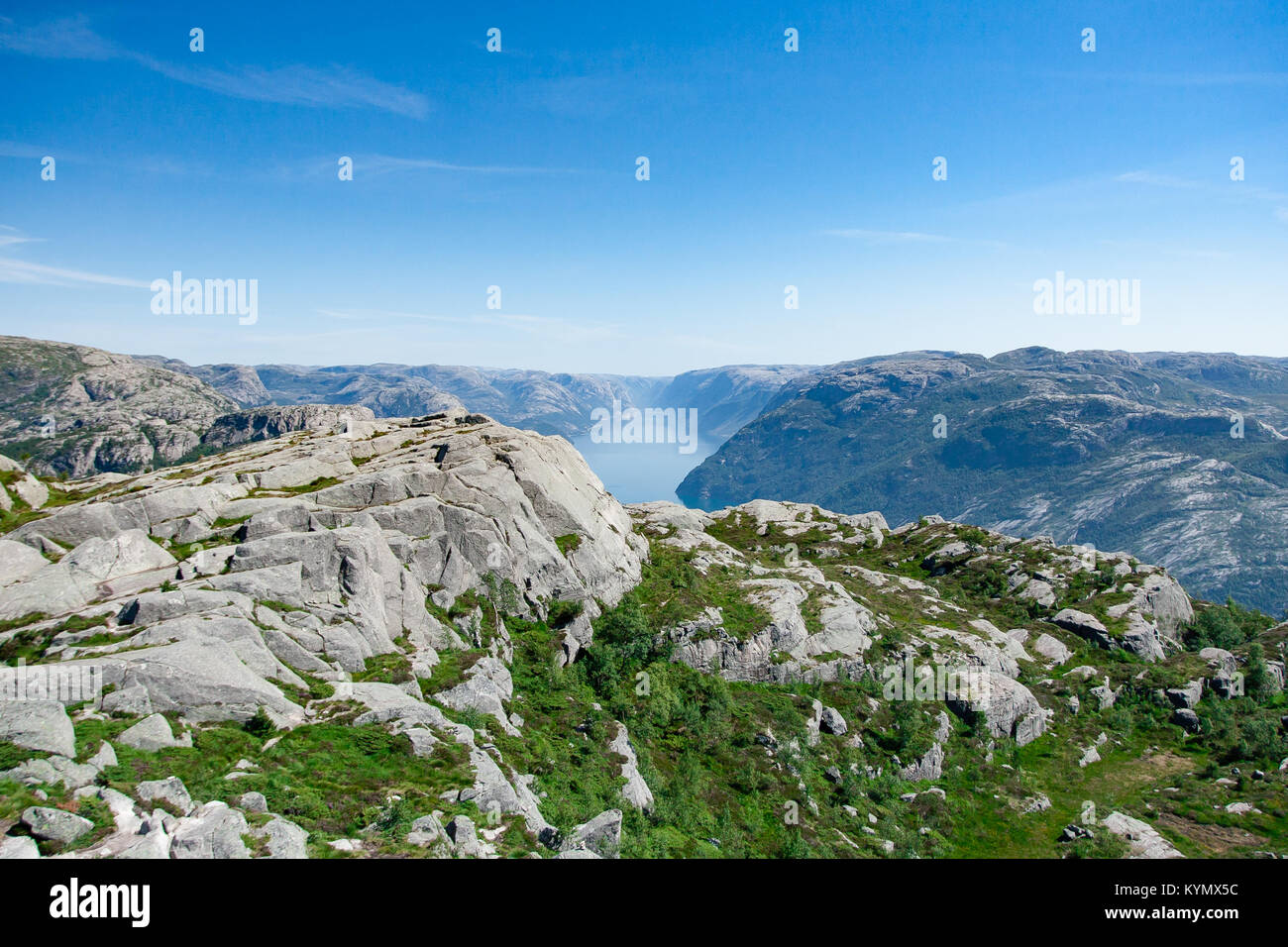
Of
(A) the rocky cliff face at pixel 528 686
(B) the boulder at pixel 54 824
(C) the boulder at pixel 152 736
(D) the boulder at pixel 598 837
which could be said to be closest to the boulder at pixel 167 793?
(A) the rocky cliff face at pixel 528 686

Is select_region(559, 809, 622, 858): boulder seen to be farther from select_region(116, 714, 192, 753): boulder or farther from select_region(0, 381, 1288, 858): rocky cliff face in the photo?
select_region(116, 714, 192, 753): boulder

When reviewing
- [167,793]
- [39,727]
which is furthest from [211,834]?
[39,727]

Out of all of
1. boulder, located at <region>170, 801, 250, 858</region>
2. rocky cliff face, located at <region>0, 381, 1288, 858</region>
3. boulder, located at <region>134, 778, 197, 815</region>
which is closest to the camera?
boulder, located at <region>170, 801, 250, 858</region>

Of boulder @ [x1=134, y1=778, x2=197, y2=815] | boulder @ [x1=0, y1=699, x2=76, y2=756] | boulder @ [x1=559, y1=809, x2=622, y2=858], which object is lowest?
boulder @ [x1=559, y1=809, x2=622, y2=858]

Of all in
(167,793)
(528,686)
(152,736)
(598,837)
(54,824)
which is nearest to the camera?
(54,824)

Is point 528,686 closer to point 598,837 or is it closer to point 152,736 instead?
point 598,837

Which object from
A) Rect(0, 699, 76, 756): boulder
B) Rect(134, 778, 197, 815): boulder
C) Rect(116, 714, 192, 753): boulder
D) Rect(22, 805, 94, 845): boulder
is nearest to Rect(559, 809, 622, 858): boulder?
Rect(134, 778, 197, 815): boulder

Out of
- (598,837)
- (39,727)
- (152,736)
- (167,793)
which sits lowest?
(598,837)
